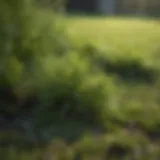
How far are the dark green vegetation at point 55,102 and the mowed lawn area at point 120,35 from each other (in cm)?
151

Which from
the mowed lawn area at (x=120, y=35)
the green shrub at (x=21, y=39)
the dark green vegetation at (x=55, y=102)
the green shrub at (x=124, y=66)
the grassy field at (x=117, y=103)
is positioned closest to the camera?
the grassy field at (x=117, y=103)

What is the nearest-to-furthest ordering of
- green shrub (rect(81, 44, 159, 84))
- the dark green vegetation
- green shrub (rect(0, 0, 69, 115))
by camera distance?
the dark green vegetation, green shrub (rect(0, 0, 69, 115)), green shrub (rect(81, 44, 159, 84))

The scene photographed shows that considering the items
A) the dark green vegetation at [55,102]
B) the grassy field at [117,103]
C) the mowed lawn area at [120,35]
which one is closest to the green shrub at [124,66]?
the grassy field at [117,103]

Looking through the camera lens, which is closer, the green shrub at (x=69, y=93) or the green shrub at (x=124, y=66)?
the green shrub at (x=69, y=93)

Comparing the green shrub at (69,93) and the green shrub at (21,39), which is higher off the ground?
the green shrub at (21,39)

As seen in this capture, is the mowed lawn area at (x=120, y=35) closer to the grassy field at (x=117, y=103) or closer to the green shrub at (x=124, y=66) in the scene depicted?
the grassy field at (x=117, y=103)

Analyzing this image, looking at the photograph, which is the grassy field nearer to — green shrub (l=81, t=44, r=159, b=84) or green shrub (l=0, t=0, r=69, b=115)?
green shrub (l=81, t=44, r=159, b=84)

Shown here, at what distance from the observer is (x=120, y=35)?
8086mm

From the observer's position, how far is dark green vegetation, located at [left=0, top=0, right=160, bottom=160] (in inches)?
163

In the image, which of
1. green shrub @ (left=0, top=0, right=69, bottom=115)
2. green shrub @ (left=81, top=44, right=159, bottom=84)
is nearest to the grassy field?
green shrub @ (left=81, top=44, right=159, bottom=84)

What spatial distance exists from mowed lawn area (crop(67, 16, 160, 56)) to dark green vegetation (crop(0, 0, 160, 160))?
1.51 m

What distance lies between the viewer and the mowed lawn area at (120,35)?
22.4 ft

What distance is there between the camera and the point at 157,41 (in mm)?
7547

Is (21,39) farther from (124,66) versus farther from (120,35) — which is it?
(120,35)
